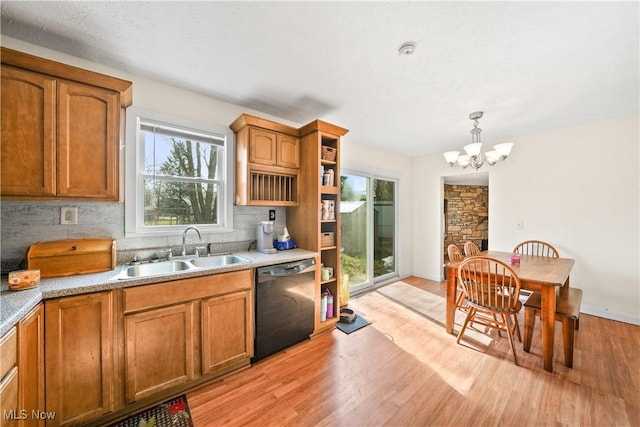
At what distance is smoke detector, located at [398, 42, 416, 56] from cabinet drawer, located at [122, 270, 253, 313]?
2.03 m

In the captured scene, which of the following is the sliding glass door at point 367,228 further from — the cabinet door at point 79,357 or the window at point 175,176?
the cabinet door at point 79,357

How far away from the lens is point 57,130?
5.19 ft

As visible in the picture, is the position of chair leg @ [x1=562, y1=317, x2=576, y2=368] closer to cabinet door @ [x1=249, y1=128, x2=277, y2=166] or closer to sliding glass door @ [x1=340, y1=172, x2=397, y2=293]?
sliding glass door @ [x1=340, y1=172, x2=397, y2=293]

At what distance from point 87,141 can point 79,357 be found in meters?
1.36

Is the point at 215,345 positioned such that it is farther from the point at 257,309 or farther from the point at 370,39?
the point at 370,39

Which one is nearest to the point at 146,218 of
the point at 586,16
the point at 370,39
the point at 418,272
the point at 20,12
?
the point at 20,12

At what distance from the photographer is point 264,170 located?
254cm

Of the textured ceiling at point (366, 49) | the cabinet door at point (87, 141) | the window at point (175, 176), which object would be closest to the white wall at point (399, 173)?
the textured ceiling at point (366, 49)

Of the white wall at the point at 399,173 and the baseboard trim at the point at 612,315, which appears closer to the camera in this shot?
the baseboard trim at the point at 612,315

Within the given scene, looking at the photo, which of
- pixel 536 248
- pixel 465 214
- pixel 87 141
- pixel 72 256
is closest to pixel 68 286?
pixel 72 256

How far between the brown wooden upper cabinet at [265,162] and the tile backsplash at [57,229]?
65 cm

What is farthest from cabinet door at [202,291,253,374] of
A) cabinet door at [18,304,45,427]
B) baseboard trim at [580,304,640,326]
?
baseboard trim at [580,304,640,326]

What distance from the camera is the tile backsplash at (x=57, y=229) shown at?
1.66 metres

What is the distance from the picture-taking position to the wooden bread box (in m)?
1.60
